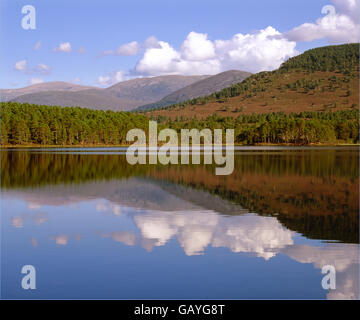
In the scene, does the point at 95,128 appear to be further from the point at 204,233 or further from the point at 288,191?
the point at 204,233

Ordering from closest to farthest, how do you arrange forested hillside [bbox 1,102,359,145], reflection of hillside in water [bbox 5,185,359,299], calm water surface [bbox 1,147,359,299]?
calm water surface [bbox 1,147,359,299]
reflection of hillside in water [bbox 5,185,359,299]
forested hillside [bbox 1,102,359,145]

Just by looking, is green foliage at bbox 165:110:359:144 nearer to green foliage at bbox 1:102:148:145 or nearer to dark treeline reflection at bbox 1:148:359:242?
green foliage at bbox 1:102:148:145

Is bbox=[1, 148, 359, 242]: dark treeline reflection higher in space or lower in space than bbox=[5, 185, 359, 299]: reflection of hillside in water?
higher

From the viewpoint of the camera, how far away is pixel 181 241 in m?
14.6

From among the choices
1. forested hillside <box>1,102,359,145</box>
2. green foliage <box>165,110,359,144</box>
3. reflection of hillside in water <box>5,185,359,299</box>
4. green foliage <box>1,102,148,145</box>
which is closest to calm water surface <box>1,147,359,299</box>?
reflection of hillside in water <box>5,185,359,299</box>

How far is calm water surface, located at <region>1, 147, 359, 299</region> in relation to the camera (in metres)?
10.5

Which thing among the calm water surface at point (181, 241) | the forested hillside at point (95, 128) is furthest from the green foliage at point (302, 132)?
the calm water surface at point (181, 241)

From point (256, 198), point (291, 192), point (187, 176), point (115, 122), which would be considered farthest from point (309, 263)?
point (115, 122)

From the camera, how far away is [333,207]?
2081 cm

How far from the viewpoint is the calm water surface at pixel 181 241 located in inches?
412

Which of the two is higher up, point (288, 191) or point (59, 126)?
point (59, 126)

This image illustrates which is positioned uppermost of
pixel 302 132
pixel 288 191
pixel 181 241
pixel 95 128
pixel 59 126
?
pixel 59 126

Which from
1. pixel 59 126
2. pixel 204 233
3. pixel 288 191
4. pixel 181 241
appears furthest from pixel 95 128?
pixel 181 241

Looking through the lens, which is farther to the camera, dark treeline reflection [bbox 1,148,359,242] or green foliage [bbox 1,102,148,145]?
green foliage [bbox 1,102,148,145]
